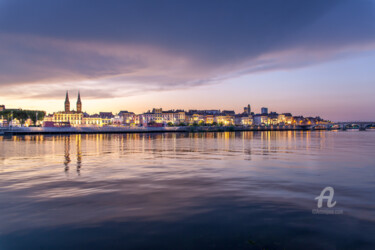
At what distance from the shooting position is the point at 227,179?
15227mm

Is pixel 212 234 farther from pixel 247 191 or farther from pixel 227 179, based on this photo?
pixel 227 179

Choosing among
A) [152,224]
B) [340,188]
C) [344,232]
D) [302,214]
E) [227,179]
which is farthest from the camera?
[227,179]

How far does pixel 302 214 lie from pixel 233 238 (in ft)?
10.1

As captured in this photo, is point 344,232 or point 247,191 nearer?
point 344,232

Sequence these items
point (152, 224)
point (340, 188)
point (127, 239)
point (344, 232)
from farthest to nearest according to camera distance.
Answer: point (340, 188) → point (152, 224) → point (344, 232) → point (127, 239)

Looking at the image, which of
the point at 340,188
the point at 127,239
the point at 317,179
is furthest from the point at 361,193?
the point at 127,239

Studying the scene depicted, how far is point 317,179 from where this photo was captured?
50.1 feet

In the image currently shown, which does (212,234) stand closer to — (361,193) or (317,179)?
(361,193)

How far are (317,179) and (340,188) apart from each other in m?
2.23

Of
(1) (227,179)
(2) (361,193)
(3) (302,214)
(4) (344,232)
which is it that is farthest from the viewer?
(1) (227,179)

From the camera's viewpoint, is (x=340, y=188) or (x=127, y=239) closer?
(x=127, y=239)

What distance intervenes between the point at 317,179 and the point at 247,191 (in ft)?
17.4

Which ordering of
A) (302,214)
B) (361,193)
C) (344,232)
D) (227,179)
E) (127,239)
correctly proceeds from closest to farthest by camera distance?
(127,239) → (344,232) → (302,214) → (361,193) → (227,179)

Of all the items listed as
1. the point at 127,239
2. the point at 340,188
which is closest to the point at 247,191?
the point at 340,188
